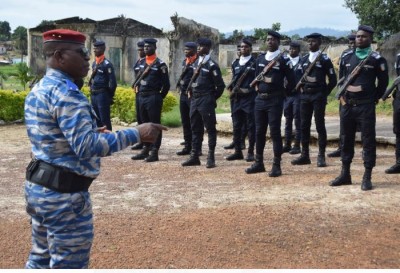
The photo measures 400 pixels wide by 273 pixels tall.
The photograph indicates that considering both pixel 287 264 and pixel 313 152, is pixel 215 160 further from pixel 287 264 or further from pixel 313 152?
pixel 287 264

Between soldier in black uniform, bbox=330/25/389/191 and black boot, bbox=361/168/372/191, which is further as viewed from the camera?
black boot, bbox=361/168/372/191

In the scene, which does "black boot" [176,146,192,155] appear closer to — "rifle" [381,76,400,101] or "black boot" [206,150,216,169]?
"black boot" [206,150,216,169]

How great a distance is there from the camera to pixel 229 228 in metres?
5.07

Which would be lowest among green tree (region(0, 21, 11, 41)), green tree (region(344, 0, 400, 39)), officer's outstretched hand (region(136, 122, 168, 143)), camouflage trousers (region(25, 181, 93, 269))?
camouflage trousers (region(25, 181, 93, 269))

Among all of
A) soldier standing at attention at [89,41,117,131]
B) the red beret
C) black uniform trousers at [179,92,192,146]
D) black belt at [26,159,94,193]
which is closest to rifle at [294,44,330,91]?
black uniform trousers at [179,92,192,146]

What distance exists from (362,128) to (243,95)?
262 centimetres

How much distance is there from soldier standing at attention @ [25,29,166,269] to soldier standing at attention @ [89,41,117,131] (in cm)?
677

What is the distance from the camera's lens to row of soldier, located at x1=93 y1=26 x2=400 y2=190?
6520 mm

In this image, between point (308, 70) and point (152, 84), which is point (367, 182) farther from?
point (152, 84)

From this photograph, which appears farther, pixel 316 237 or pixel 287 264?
pixel 316 237

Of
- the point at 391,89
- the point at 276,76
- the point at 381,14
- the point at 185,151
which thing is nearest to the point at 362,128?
the point at 391,89

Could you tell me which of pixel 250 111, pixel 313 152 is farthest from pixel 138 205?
pixel 313 152

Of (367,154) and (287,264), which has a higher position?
(367,154)

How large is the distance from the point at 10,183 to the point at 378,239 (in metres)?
4.86
